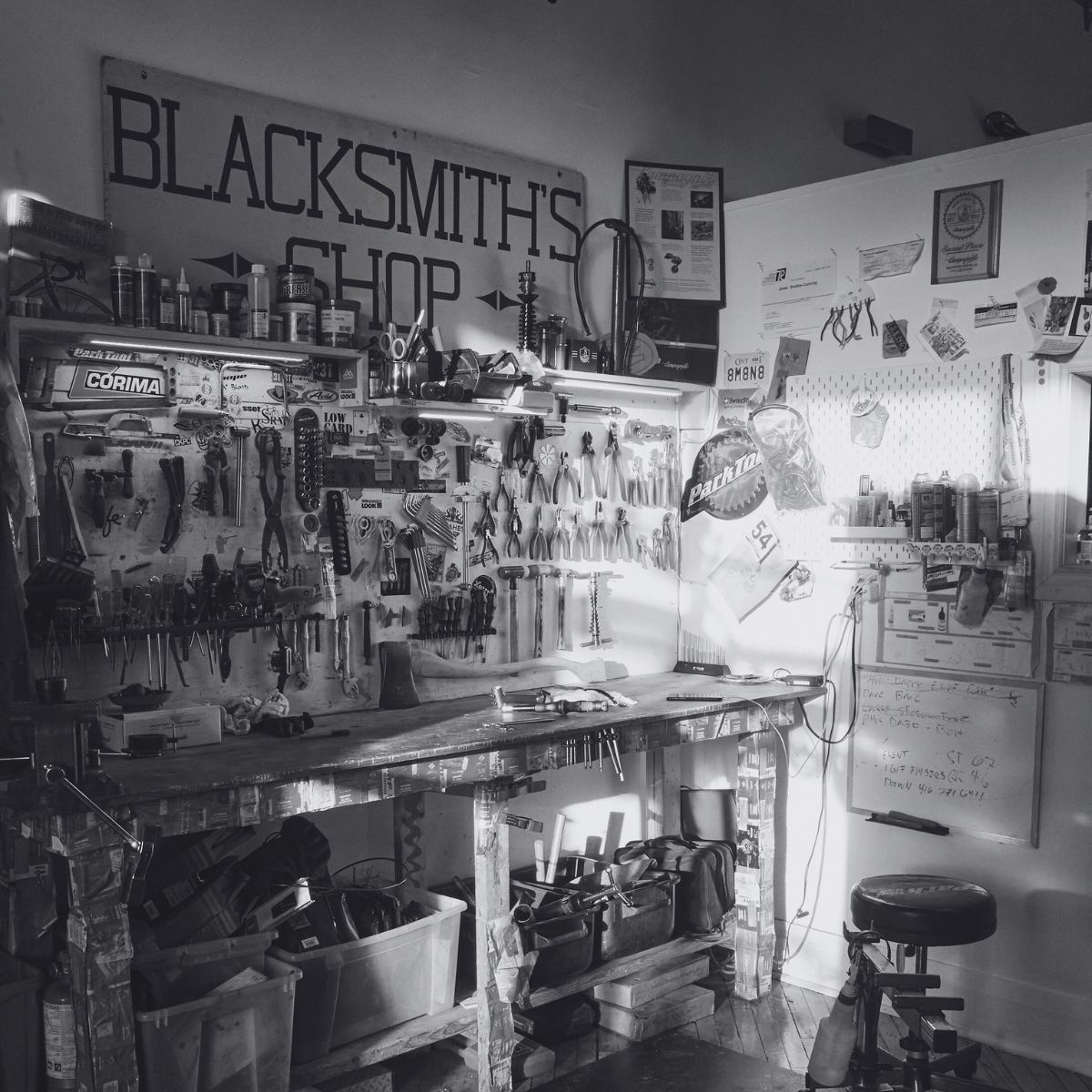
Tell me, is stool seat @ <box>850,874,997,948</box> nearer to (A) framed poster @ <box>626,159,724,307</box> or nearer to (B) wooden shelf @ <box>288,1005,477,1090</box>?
(B) wooden shelf @ <box>288,1005,477,1090</box>

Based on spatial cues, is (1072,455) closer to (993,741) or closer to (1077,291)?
(1077,291)

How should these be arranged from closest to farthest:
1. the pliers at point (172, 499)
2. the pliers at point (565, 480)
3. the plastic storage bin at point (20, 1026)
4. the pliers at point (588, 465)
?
the plastic storage bin at point (20, 1026)
the pliers at point (172, 499)
the pliers at point (565, 480)
the pliers at point (588, 465)

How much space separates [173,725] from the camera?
116 inches

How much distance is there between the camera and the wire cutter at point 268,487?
337cm

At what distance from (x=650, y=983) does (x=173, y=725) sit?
5.61 feet

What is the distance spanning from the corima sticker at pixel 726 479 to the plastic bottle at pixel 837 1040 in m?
1.79

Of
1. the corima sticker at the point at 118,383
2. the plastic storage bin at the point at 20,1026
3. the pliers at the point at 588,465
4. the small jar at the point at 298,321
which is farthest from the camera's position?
the pliers at the point at 588,465

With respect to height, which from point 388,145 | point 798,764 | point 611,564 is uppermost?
point 388,145

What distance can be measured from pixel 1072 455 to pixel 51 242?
9.39 feet

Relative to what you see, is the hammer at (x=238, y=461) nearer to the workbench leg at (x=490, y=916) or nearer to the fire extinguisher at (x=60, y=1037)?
the workbench leg at (x=490, y=916)

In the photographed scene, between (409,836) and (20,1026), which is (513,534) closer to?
(409,836)

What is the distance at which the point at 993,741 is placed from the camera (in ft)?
12.0

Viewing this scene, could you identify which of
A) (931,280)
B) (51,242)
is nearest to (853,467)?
(931,280)

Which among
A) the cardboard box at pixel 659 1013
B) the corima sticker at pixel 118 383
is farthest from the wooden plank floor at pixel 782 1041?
the corima sticker at pixel 118 383
